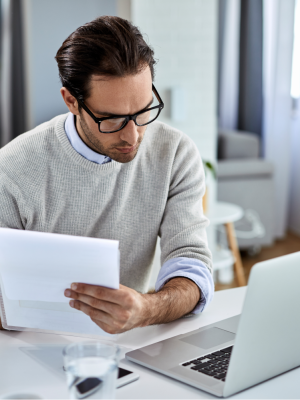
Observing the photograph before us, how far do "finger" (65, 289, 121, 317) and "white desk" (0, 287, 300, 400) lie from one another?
0.10 m

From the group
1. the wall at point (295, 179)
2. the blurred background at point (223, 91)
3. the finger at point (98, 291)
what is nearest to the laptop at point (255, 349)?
the finger at point (98, 291)

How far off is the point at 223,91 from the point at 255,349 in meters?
4.65

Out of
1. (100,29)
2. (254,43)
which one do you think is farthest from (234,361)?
(254,43)

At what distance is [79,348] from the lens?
0.76 m

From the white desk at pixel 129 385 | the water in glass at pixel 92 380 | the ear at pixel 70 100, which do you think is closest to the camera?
the water in glass at pixel 92 380

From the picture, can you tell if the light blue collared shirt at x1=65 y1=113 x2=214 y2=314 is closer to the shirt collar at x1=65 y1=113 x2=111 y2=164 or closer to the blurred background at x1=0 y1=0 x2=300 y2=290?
the shirt collar at x1=65 y1=113 x2=111 y2=164

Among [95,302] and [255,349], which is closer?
[255,349]

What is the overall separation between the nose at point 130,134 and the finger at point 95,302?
430mm

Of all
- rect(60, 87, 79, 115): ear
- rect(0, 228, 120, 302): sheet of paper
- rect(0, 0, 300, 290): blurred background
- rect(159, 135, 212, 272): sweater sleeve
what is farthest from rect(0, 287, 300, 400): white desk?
rect(0, 0, 300, 290): blurred background

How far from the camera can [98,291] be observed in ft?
3.02

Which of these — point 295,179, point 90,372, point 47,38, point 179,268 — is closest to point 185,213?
point 179,268

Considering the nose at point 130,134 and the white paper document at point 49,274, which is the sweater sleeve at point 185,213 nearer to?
the nose at point 130,134

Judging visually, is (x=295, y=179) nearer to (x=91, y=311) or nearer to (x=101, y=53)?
(x=101, y=53)

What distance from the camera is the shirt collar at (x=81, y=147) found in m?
1.34
